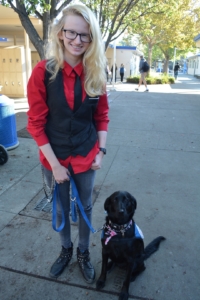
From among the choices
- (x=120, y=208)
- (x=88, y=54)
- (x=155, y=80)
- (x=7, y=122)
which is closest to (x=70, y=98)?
(x=88, y=54)

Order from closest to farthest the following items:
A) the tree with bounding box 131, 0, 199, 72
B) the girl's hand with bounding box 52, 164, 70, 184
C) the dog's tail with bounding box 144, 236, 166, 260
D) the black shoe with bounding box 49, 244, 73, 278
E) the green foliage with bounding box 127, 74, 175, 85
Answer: the girl's hand with bounding box 52, 164, 70, 184 < the black shoe with bounding box 49, 244, 73, 278 < the dog's tail with bounding box 144, 236, 166, 260 < the green foliage with bounding box 127, 74, 175, 85 < the tree with bounding box 131, 0, 199, 72

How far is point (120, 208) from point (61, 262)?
0.85 m

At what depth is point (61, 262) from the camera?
2.48m

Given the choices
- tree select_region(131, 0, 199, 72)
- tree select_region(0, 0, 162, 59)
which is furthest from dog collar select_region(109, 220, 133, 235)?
tree select_region(131, 0, 199, 72)

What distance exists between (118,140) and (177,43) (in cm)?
2225

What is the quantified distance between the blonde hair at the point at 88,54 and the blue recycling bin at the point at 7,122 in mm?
3469

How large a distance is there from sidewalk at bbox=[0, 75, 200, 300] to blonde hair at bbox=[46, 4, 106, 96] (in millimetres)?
1676

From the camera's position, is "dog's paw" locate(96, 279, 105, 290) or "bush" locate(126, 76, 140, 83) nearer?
"dog's paw" locate(96, 279, 105, 290)

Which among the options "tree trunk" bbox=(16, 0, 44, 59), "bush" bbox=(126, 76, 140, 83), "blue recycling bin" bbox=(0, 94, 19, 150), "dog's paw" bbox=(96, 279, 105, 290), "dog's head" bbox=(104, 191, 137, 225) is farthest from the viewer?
"bush" bbox=(126, 76, 140, 83)

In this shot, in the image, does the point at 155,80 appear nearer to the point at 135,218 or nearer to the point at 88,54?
the point at 135,218

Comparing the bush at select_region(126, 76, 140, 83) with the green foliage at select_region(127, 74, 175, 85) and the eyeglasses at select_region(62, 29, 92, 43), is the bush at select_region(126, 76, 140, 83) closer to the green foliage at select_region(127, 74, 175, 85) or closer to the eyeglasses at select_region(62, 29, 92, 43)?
the green foliage at select_region(127, 74, 175, 85)

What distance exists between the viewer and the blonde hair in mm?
1797

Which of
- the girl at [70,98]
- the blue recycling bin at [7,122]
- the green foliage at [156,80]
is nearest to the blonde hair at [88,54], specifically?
the girl at [70,98]

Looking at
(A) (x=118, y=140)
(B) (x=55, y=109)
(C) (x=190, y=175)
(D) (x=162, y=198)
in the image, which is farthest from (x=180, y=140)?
(B) (x=55, y=109)
